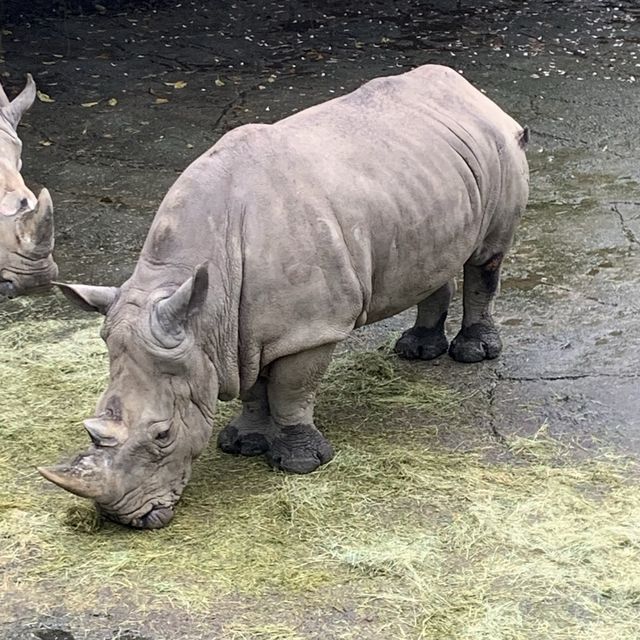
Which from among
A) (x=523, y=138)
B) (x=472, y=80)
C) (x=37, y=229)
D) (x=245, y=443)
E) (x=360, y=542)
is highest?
(x=523, y=138)

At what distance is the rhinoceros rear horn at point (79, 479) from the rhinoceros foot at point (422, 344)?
2128mm

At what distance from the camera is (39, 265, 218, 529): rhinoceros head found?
163 inches

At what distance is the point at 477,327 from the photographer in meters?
5.86

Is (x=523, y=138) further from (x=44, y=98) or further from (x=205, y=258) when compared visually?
(x=44, y=98)

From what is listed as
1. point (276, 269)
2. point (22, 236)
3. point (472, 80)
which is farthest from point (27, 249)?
point (472, 80)

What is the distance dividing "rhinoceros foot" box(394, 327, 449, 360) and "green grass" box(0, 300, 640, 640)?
52 centimetres

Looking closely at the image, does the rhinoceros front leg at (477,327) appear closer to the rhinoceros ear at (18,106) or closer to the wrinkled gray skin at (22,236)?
the wrinkled gray skin at (22,236)

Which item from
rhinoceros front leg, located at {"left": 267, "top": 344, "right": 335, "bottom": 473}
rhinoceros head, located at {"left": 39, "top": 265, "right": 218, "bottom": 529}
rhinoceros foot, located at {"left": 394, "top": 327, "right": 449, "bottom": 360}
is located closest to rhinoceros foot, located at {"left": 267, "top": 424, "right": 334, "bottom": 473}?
rhinoceros front leg, located at {"left": 267, "top": 344, "right": 335, "bottom": 473}

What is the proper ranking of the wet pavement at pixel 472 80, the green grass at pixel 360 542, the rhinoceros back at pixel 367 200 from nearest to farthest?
the green grass at pixel 360 542 < the rhinoceros back at pixel 367 200 < the wet pavement at pixel 472 80

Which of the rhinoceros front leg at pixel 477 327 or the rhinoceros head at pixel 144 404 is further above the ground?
the rhinoceros head at pixel 144 404

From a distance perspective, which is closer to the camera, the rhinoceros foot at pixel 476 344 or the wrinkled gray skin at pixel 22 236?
the wrinkled gray skin at pixel 22 236

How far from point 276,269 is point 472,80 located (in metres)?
6.37

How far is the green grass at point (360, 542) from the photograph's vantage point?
155 inches

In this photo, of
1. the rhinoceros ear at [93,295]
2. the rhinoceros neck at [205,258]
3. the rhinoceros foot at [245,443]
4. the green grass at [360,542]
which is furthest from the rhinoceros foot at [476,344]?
the rhinoceros ear at [93,295]
